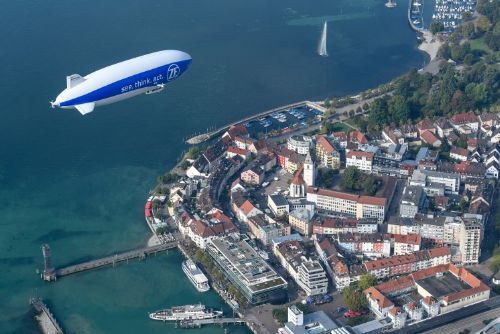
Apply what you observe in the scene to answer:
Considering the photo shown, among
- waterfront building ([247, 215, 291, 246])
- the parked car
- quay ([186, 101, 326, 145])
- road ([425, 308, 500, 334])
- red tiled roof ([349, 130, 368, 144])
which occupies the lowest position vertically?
road ([425, 308, 500, 334])

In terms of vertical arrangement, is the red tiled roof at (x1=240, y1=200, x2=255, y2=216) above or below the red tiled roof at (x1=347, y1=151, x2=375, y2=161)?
below

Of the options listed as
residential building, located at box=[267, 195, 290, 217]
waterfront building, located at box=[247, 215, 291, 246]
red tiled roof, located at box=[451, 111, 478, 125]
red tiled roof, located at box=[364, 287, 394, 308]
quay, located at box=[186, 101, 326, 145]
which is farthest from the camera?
red tiled roof, located at box=[451, 111, 478, 125]

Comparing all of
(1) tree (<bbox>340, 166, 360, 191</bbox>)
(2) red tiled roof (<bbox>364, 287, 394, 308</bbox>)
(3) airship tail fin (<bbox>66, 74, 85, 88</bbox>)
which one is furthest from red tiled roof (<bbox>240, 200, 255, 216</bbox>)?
(3) airship tail fin (<bbox>66, 74, 85, 88</bbox>)

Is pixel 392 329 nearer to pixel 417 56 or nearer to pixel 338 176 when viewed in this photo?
pixel 338 176

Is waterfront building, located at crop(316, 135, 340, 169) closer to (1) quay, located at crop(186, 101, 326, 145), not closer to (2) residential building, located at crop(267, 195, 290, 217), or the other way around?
(2) residential building, located at crop(267, 195, 290, 217)

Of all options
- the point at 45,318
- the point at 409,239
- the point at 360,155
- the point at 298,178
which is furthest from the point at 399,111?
the point at 45,318

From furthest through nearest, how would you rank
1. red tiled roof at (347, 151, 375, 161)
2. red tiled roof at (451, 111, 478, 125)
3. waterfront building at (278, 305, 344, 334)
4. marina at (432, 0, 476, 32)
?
1. marina at (432, 0, 476, 32)
2. red tiled roof at (451, 111, 478, 125)
3. red tiled roof at (347, 151, 375, 161)
4. waterfront building at (278, 305, 344, 334)

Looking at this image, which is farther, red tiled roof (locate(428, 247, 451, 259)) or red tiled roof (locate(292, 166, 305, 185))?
red tiled roof (locate(292, 166, 305, 185))
